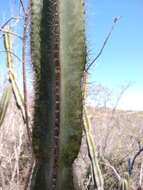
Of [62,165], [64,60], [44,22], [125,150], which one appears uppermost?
[44,22]

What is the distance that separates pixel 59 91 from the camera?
1850 mm

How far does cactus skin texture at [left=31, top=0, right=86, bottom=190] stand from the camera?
1852 mm

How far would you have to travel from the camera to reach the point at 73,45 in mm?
1880

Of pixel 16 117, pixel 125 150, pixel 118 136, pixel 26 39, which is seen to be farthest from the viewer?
pixel 118 136

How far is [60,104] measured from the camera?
1844mm

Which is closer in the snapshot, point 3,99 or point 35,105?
point 35,105

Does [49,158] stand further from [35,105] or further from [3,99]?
[3,99]

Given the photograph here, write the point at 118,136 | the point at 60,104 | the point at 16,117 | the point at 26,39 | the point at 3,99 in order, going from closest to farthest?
the point at 60,104
the point at 26,39
the point at 3,99
the point at 16,117
the point at 118,136

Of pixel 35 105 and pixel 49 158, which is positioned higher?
pixel 35 105

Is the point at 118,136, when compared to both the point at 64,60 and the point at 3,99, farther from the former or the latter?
the point at 64,60

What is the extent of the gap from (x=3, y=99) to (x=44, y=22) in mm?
1083

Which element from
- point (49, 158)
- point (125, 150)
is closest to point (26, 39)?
A: point (49, 158)

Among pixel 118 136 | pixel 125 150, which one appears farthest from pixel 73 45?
pixel 118 136

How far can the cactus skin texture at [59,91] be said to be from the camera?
72.9 inches
